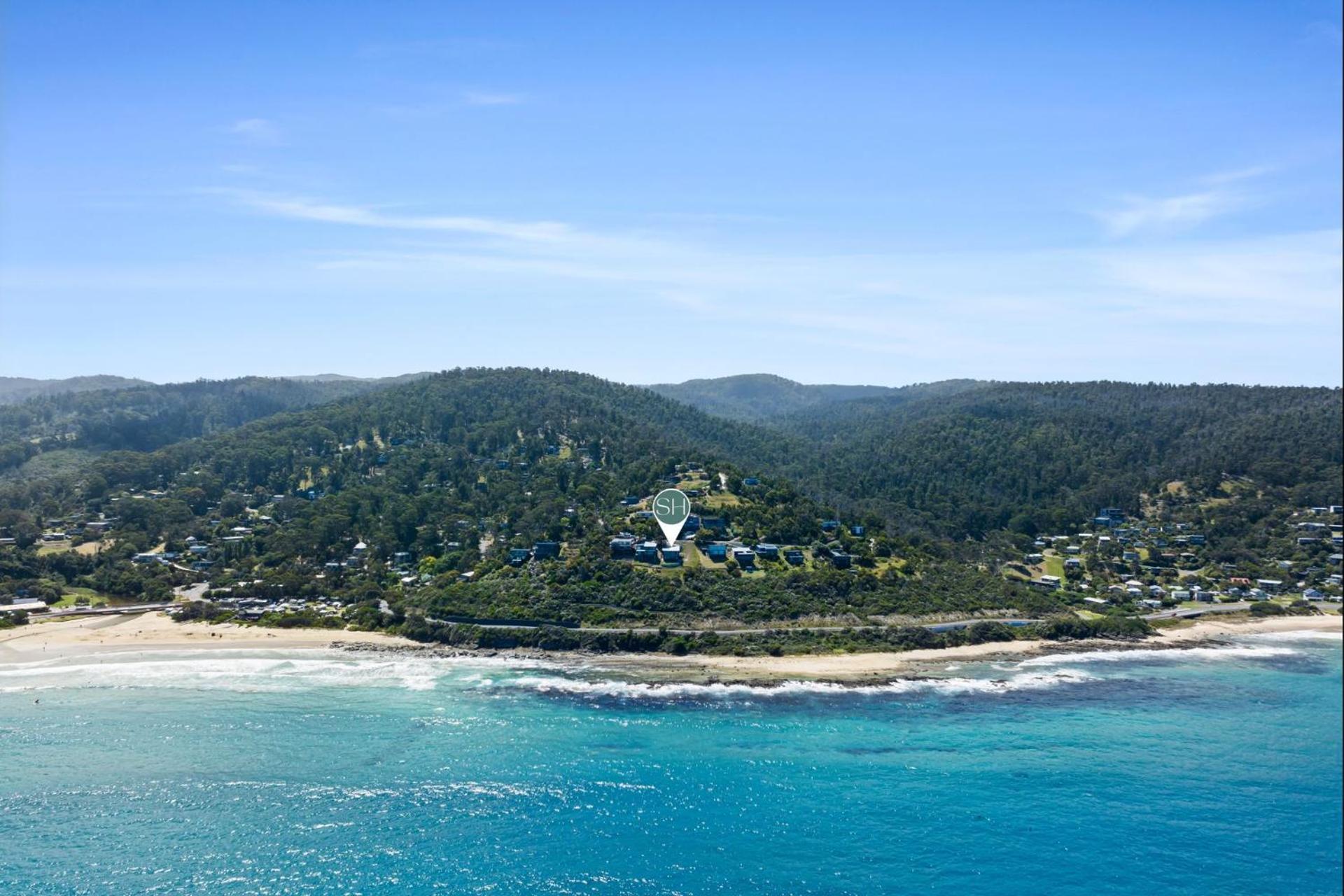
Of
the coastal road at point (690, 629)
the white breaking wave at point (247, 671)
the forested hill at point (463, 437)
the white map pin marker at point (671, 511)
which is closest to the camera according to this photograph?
the white breaking wave at point (247, 671)

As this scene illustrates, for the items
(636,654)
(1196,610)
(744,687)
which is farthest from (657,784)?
(1196,610)

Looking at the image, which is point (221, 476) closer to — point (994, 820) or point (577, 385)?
point (577, 385)

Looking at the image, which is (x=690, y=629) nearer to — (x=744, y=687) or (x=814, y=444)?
(x=744, y=687)

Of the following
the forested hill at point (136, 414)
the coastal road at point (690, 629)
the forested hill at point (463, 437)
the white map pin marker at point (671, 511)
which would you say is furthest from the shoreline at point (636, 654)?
the forested hill at point (136, 414)

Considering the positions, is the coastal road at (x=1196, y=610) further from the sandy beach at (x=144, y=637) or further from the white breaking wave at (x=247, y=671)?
the sandy beach at (x=144, y=637)

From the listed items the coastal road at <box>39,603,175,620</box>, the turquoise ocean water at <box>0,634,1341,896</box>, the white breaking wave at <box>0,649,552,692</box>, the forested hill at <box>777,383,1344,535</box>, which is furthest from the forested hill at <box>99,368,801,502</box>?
the turquoise ocean water at <box>0,634,1341,896</box>

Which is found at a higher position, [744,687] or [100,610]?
[100,610]
